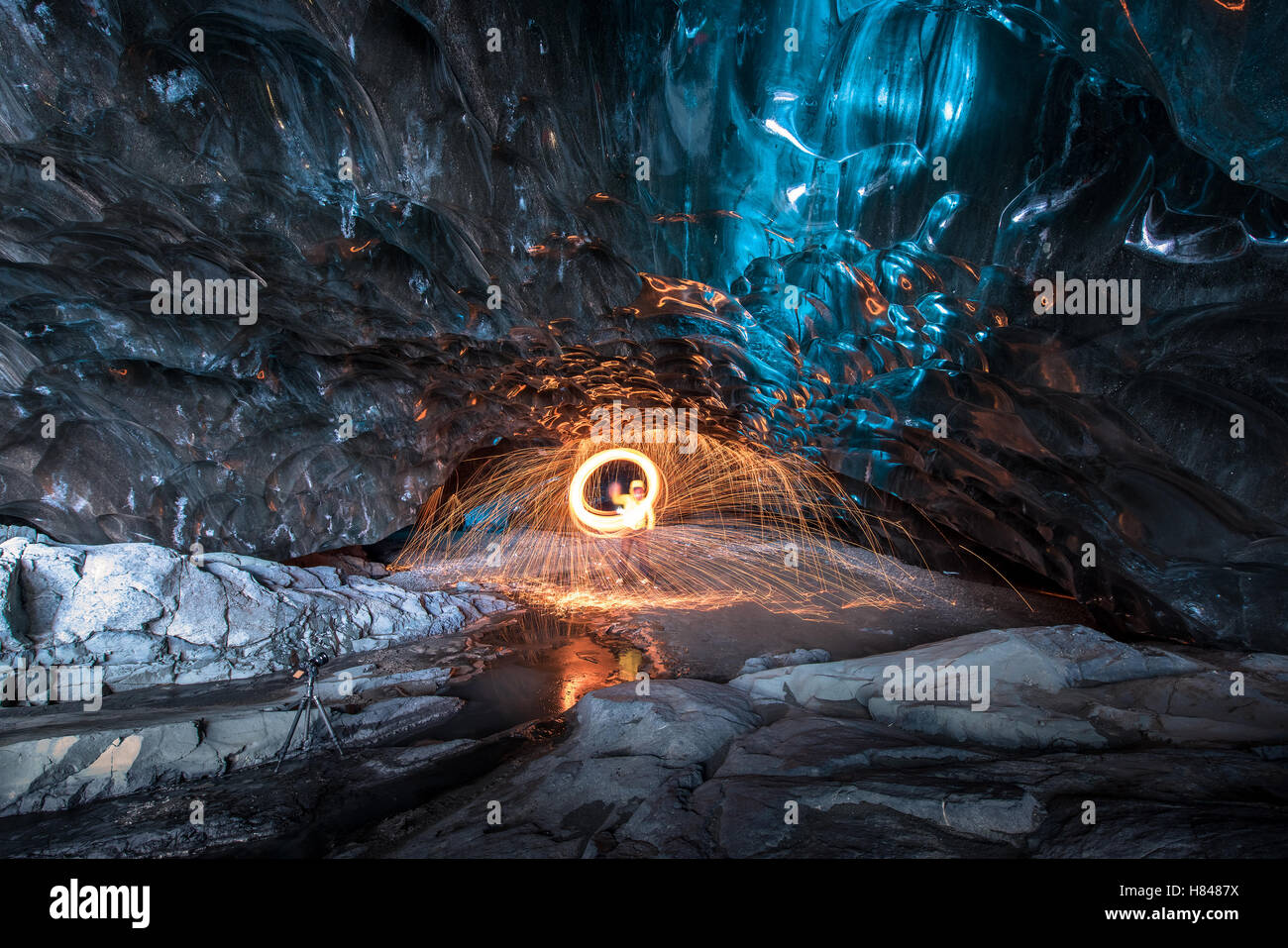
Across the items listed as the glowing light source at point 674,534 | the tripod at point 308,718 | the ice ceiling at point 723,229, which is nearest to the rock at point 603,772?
the tripod at point 308,718

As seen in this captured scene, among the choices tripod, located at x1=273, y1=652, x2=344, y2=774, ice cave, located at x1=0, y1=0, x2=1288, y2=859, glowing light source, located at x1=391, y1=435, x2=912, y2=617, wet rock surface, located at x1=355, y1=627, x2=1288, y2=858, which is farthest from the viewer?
glowing light source, located at x1=391, y1=435, x2=912, y2=617

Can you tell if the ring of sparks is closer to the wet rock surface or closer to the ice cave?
the ice cave

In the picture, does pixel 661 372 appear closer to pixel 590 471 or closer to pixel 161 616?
pixel 590 471

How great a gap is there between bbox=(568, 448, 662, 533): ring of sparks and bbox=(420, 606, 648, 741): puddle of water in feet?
15.9

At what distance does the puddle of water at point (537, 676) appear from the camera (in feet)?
13.9

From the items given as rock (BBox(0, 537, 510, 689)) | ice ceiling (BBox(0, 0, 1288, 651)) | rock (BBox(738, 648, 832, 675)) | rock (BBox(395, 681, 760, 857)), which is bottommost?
rock (BBox(395, 681, 760, 857))

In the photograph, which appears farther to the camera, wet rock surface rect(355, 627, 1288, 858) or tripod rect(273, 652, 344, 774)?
tripod rect(273, 652, 344, 774)

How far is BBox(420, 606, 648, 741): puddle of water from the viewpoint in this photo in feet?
13.9

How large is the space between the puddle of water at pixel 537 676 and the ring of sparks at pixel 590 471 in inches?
191

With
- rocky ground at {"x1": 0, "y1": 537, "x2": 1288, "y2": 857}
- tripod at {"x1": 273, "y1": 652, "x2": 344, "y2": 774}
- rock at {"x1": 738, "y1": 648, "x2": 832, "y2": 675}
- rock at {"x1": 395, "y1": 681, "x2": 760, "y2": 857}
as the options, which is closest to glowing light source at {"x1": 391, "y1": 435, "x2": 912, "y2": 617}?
rock at {"x1": 738, "y1": 648, "x2": 832, "y2": 675}

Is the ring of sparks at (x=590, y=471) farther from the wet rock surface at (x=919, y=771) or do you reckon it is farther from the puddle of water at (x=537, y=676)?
the wet rock surface at (x=919, y=771)
